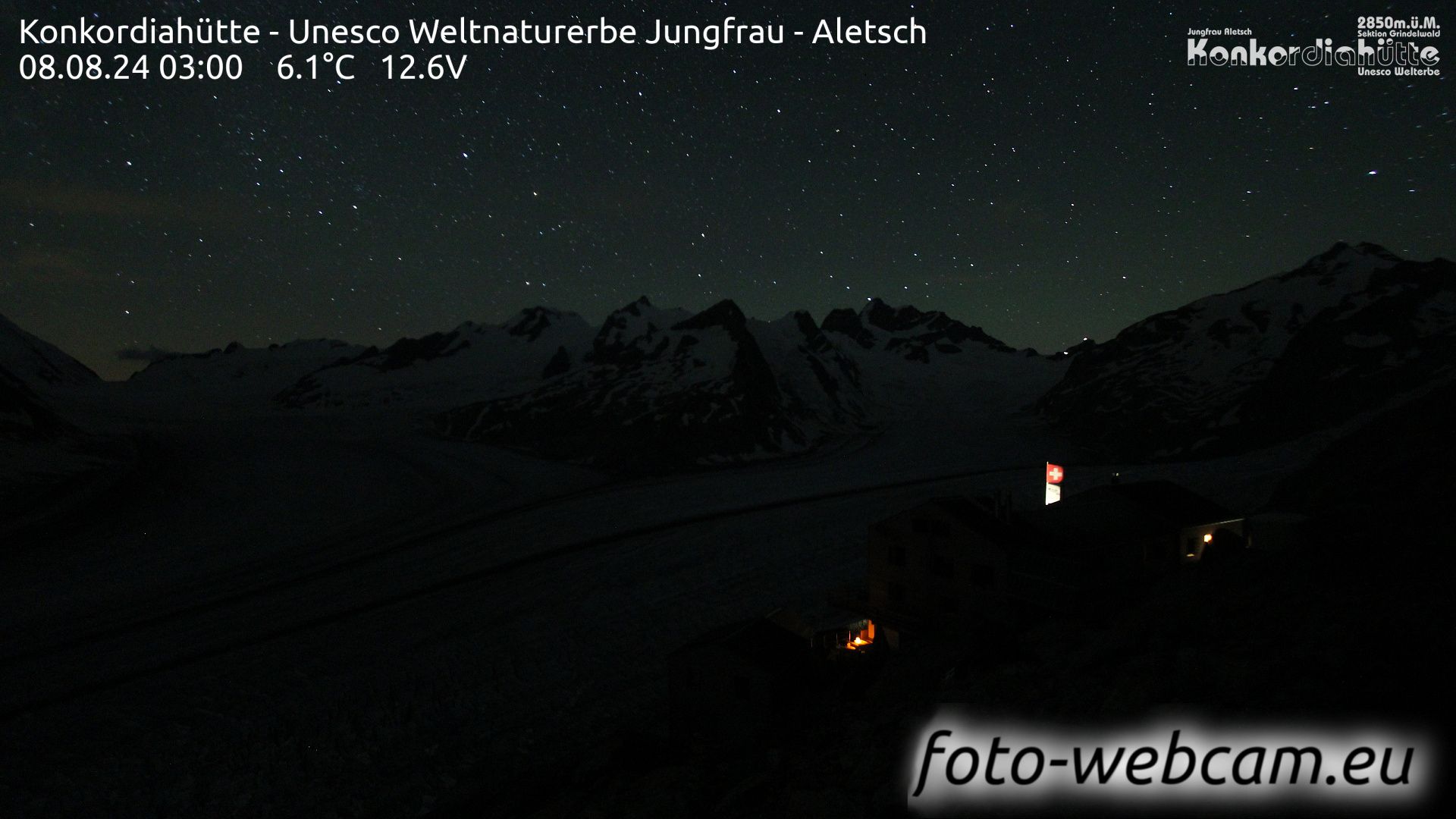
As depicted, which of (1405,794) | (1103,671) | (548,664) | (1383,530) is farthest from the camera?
(548,664)

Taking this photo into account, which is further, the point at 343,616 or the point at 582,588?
the point at 582,588

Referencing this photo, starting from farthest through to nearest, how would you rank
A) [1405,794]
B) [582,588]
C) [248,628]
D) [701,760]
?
[582,588], [248,628], [701,760], [1405,794]

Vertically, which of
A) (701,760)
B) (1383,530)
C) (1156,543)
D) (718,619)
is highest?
(1383,530)

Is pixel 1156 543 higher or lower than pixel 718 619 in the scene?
higher

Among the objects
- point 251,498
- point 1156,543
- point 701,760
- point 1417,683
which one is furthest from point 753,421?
point 1417,683

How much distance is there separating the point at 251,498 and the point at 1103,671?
63.6 metres

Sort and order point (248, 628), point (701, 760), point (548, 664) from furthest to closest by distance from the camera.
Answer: point (248, 628) < point (548, 664) < point (701, 760)

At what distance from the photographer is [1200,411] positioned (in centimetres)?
8556

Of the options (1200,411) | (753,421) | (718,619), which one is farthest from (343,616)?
(1200,411)

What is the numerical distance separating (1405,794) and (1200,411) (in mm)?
95852

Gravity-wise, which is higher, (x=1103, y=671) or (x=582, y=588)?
(x=1103, y=671)

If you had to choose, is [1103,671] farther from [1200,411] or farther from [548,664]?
[1200,411]

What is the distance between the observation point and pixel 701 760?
49.5 ft

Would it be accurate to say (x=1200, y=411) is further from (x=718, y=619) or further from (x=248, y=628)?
(x=248, y=628)
